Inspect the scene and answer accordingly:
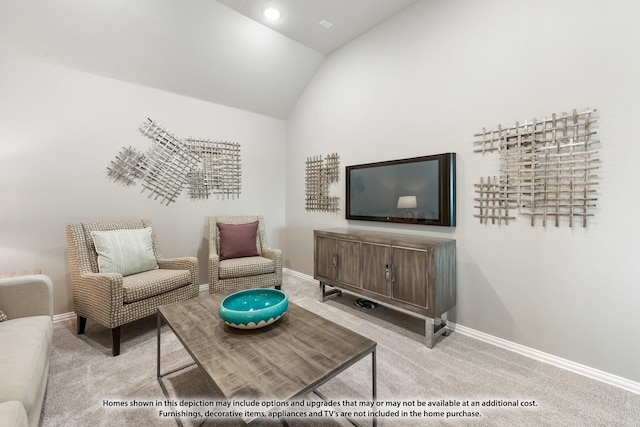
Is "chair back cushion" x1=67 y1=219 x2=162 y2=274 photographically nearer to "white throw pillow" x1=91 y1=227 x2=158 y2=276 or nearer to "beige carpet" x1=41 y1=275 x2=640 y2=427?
"white throw pillow" x1=91 y1=227 x2=158 y2=276

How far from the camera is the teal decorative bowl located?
135cm

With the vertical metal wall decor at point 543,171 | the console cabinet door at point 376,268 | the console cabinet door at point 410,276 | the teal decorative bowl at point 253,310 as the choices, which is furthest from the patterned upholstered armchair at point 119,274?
the vertical metal wall decor at point 543,171

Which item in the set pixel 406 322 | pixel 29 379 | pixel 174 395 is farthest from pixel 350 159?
pixel 29 379

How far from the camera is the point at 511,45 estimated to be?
206cm

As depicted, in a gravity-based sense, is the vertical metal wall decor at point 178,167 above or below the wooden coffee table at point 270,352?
above

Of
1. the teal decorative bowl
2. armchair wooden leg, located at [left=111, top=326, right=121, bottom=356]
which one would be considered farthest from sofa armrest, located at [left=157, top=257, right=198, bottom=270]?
the teal decorative bowl

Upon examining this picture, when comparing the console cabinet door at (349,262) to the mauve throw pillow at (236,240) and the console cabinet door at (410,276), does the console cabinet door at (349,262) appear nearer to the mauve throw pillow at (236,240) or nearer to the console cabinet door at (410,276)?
the console cabinet door at (410,276)

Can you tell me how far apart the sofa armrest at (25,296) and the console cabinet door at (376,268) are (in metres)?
2.31

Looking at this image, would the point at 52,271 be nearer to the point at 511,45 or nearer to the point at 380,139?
the point at 380,139

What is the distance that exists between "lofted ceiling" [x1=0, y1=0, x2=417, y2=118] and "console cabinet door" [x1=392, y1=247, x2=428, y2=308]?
2.41m

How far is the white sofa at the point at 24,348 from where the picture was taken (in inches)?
39.0

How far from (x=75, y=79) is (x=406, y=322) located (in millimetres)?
3908

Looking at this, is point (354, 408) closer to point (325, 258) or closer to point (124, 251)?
point (325, 258)

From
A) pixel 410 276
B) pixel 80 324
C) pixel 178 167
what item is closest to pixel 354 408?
pixel 410 276
